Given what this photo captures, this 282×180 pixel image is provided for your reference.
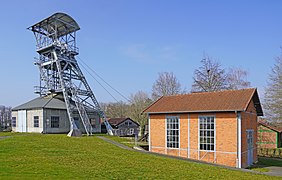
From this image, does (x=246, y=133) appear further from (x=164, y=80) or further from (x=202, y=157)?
(x=164, y=80)

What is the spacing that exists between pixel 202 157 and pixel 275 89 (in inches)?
778

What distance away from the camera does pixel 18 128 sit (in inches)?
1545

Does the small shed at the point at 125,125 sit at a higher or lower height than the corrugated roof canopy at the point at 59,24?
lower

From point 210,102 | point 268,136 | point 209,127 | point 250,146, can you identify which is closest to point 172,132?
point 209,127

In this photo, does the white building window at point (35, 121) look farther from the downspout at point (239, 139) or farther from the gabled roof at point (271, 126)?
the gabled roof at point (271, 126)

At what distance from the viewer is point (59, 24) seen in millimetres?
42812

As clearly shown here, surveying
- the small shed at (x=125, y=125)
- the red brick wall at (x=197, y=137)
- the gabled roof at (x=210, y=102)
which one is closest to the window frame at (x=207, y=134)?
the red brick wall at (x=197, y=137)

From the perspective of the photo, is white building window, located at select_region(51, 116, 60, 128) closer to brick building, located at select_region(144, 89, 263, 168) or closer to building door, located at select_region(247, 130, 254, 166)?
brick building, located at select_region(144, 89, 263, 168)

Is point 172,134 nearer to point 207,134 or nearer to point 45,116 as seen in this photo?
point 207,134

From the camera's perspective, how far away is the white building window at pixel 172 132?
2364 cm

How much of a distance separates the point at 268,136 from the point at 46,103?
31.2 m

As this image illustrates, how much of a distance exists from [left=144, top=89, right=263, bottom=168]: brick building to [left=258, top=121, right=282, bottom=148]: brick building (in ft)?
49.1

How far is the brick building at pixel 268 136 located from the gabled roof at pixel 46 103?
27.9 metres

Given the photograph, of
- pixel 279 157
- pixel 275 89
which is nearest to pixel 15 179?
pixel 279 157
